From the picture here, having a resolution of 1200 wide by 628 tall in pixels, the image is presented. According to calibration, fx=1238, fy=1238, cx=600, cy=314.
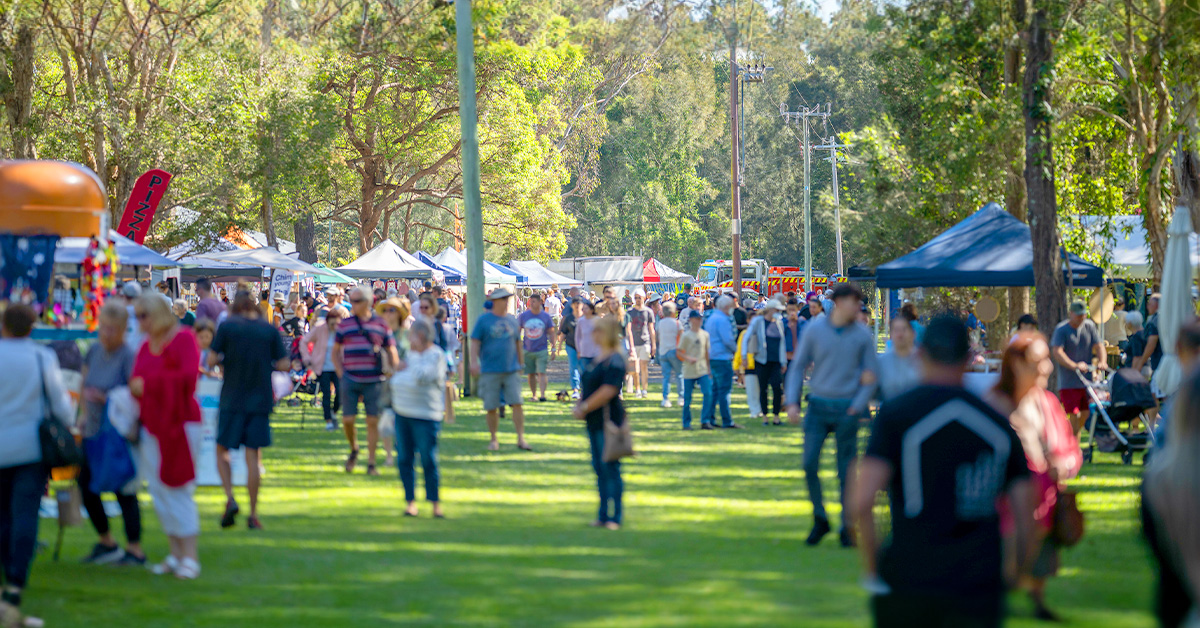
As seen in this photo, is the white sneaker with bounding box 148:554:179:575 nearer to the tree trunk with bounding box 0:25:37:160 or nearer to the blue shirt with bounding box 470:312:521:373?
the blue shirt with bounding box 470:312:521:373

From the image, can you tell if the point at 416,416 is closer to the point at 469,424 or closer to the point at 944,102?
the point at 469,424

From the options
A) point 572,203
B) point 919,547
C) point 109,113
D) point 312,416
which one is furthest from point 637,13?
point 919,547

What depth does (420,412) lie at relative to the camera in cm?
938

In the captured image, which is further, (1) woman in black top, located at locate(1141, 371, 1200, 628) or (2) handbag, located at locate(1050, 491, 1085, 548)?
(2) handbag, located at locate(1050, 491, 1085, 548)

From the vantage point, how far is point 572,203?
249 feet

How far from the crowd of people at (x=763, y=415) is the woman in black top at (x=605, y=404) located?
18 millimetres

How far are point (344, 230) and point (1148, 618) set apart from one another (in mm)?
85929

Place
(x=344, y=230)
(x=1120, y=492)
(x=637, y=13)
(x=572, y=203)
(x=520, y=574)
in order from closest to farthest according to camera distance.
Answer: (x=520, y=574)
(x=1120, y=492)
(x=637, y=13)
(x=572, y=203)
(x=344, y=230)

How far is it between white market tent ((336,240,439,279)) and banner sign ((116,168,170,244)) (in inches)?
346

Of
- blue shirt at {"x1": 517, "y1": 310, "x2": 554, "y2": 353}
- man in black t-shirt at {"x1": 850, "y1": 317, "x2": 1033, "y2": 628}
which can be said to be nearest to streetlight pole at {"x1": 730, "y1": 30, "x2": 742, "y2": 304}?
blue shirt at {"x1": 517, "y1": 310, "x2": 554, "y2": 353}

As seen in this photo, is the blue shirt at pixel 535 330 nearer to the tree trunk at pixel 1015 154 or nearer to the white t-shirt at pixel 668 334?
the white t-shirt at pixel 668 334

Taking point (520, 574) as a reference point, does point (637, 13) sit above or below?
above

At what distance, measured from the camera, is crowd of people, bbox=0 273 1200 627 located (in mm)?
3811

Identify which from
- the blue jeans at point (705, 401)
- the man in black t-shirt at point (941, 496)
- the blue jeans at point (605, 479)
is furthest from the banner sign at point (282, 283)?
the man in black t-shirt at point (941, 496)
